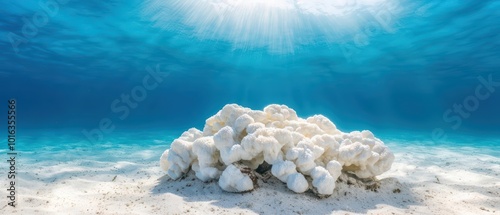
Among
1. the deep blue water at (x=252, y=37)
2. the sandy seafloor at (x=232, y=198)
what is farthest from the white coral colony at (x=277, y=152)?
the deep blue water at (x=252, y=37)

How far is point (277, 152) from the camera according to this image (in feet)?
14.4

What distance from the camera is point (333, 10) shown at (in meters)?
20.6

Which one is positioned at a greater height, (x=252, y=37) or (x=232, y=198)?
(x=252, y=37)

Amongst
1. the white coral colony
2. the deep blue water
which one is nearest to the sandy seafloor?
the white coral colony

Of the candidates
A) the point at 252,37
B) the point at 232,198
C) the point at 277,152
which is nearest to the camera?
the point at 232,198

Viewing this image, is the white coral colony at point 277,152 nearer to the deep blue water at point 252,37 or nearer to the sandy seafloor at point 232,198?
the sandy seafloor at point 232,198

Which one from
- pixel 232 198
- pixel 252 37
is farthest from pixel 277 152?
pixel 252 37

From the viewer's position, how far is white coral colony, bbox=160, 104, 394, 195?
4.23m

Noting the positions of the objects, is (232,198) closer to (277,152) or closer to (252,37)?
(277,152)

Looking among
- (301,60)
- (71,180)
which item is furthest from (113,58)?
(71,180)

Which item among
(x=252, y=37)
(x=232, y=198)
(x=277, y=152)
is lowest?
(x=232, y=198)

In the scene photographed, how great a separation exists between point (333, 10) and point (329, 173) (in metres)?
18.5

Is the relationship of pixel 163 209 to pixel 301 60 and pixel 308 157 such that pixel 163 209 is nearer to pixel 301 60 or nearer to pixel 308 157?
pixel 308 157

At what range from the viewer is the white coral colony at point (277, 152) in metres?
4.23
